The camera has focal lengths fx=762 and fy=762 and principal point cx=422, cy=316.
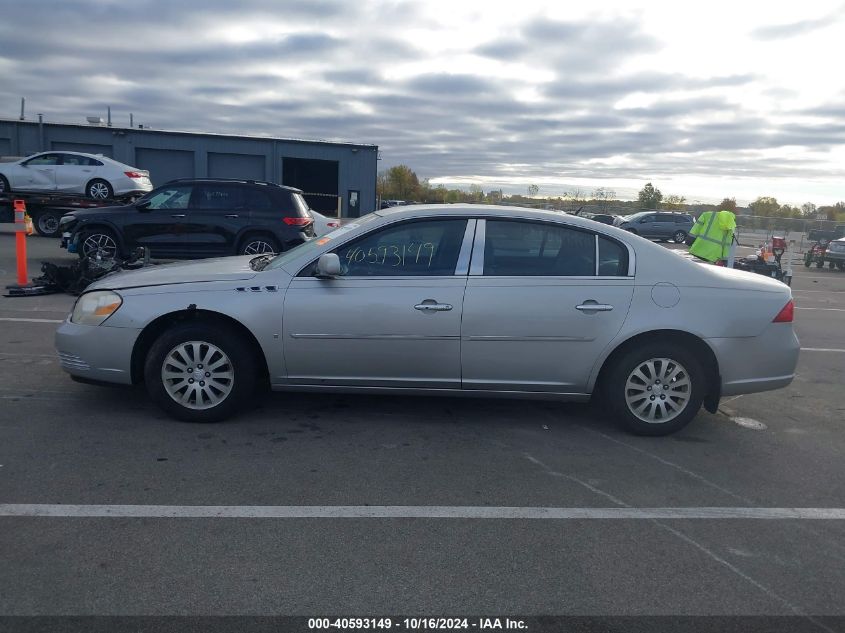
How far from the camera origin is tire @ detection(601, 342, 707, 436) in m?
5.39

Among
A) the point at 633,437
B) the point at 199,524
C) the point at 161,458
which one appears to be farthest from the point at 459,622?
the point at 633,437

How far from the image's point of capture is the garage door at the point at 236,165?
32.4m

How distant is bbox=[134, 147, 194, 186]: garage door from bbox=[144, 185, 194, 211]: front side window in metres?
19.7

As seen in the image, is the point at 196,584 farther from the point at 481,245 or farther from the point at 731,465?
the point at 731,465

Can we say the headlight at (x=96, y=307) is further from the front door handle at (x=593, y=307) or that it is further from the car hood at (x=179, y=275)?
the front door handle at (x=593, y=307)

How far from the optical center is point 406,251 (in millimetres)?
5477

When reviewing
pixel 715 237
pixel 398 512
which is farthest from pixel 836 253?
pixel 398 512

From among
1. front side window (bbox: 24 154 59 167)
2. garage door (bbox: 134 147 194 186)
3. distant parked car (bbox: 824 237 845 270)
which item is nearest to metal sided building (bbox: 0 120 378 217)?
garage door (bbox: 134 147 194 186)

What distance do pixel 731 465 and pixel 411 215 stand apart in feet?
9.13

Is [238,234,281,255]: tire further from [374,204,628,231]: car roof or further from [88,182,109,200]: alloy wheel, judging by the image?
[88,182,109,200]: alloy wheel

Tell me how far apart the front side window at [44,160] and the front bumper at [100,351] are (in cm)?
1648

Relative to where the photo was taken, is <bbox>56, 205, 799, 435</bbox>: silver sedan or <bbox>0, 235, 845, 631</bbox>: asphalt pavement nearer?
<bbox>0, 235, 845, 631</bbox>: asphalt pavement

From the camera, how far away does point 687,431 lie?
573 centimetres

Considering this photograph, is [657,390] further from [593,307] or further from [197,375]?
[197,375]
